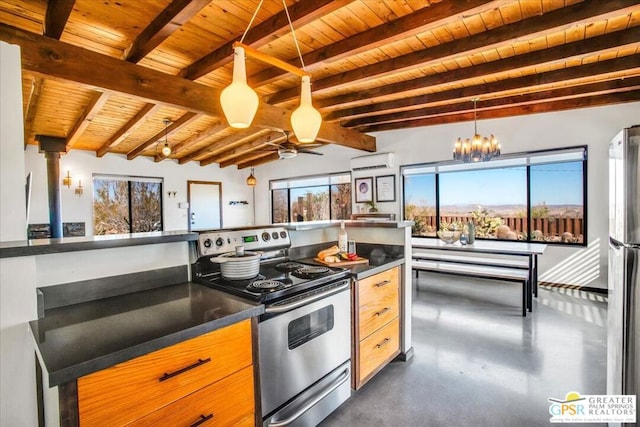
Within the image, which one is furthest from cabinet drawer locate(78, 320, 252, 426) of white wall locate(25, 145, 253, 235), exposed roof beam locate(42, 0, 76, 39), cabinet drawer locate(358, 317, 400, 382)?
white wall locate(25, 145, 253, 235)

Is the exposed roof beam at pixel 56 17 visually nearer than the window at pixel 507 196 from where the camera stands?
Yes

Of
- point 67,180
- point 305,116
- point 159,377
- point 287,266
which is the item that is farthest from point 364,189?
point 67,180

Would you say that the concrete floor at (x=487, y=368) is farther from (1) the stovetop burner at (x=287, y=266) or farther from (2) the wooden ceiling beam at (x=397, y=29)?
(2) the wooden ceiling beam at (x=397, y=29)

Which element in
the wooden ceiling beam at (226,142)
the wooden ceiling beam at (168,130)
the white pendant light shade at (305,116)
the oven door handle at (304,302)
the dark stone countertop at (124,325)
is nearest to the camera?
the dark stone countertop at (124,325)

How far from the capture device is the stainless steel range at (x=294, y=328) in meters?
1.46

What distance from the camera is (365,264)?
2201 mm

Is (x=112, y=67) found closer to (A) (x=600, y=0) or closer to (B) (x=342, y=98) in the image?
(B) (x=342, y=98)

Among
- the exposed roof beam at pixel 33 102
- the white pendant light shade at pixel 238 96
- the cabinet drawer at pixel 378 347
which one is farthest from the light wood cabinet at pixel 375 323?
the exposed roof beam at pixel 33 102

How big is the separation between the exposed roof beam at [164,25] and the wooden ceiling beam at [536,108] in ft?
14.2

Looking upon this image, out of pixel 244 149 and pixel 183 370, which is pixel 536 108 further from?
pixel 183 370

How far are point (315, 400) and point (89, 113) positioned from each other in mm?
4425

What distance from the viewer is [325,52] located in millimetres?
2980

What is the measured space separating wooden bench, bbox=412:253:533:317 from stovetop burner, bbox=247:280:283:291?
10.1ft

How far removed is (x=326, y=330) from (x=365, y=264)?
0.61m
